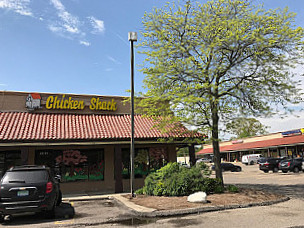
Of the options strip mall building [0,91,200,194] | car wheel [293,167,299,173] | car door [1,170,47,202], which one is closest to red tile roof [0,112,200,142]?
strip mall building [0,91,200,194]

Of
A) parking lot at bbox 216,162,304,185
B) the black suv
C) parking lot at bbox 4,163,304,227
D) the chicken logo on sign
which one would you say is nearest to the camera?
parking lot at bbox 4,163,304,227

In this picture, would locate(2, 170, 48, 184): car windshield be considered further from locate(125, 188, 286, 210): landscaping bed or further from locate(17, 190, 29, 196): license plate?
locate(125, 188, 286, 210): landscaping bed

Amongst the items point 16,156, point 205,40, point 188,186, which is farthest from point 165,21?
point 16,156

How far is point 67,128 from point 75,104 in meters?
2.49

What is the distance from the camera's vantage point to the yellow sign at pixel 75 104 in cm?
1630

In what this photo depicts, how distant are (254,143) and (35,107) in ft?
138

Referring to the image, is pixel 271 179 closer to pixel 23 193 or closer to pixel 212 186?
pixel 212 186

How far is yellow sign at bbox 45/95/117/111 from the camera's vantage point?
1630 centimetres

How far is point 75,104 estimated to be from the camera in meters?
16.8

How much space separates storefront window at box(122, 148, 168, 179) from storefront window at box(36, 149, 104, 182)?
1560mm

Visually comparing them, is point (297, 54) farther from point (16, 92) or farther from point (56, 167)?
point (16, 92)

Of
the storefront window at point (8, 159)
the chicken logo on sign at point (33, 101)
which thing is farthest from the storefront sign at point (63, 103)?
the storefront window at point (8, 159)

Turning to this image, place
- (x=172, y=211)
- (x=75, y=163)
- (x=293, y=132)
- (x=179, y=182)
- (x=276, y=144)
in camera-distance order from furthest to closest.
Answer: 1. (x=293, y=132)
2. (x=276, y=144)
3. (x=75, y=163)
4. (x=179, y=182)
5. (x=172, y=211)

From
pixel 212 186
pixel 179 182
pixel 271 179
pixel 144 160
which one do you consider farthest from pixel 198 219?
pixel 271 179
